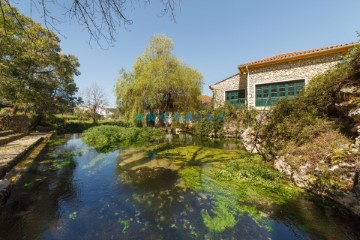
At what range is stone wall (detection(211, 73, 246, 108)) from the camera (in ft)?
57.3

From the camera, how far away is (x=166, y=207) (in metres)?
4.55

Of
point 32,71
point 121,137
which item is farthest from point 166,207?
point 32,71

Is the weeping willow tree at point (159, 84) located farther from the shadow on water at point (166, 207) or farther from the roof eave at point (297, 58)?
the shadow on water at point (166, 207)

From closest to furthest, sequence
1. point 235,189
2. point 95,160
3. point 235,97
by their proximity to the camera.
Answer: point 235,189
point 95,160
point 235,97

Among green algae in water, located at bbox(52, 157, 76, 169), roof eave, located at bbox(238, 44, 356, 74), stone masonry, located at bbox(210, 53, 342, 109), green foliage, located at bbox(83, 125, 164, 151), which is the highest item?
roof eave, located at bbox(238, 44, 356, 74)

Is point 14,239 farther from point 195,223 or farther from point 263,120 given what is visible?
point 263,120

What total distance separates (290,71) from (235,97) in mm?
5217

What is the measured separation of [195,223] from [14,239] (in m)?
3.44

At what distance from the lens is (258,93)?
15180 millimetres

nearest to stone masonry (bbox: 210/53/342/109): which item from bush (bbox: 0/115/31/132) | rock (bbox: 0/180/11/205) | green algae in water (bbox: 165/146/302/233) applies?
green algae in water (bbox: 165/146/302/233)

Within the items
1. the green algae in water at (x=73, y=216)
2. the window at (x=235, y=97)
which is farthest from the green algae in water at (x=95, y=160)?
the window at (x=235, y=97)

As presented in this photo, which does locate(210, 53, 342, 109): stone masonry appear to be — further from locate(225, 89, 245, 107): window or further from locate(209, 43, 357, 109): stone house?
locate(225, 89, 245, 107): window

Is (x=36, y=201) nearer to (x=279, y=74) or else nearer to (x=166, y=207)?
(x=166, y=207)

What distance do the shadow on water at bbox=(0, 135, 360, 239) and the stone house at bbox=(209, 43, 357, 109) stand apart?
764cm
